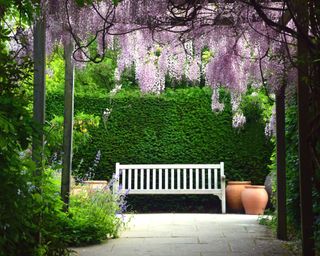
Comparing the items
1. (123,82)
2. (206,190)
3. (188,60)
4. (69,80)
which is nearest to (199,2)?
(69,80)

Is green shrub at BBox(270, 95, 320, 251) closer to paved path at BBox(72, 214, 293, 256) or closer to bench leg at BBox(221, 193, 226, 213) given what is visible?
paved path at BBox(72, 214, 293, 256)

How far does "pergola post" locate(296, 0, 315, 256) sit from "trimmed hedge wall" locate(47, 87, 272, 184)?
5083 mm

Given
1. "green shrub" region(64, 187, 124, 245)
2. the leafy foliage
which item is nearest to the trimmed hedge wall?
the leafy foliage

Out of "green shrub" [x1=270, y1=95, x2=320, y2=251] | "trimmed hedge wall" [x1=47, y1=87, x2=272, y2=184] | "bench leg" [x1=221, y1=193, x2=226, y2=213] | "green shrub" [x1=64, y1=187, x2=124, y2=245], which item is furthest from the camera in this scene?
"trimmed hedge wall" [x1=47, y1=87, x2=272, y2=184]

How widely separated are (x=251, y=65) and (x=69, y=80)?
2164 mm

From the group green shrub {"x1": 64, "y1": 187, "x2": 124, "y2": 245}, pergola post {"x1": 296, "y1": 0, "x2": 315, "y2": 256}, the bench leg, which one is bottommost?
the bench leg

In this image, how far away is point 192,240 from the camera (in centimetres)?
514

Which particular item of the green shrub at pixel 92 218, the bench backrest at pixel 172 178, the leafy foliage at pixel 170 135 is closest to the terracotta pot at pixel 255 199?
Answer: the bench backrest at pixel 172 178

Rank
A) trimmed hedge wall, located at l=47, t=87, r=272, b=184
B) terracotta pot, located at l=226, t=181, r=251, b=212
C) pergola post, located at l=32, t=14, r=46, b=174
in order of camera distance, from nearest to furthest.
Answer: pergola post, located at l=32, t=14, r=46, b=174
terracotta pot, located at l=226, t=181, r=251, b=212
trimmed hedge wall, located at l=47, t=87, r=272, b=184

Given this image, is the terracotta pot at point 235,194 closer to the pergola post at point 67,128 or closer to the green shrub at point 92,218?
the green shrub at point 92,218

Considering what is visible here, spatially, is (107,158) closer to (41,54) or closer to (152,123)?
(152,123)

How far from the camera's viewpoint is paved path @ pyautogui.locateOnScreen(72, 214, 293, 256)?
447 cm

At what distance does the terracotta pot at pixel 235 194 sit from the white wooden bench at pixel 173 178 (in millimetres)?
230

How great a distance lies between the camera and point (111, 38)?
600cm
